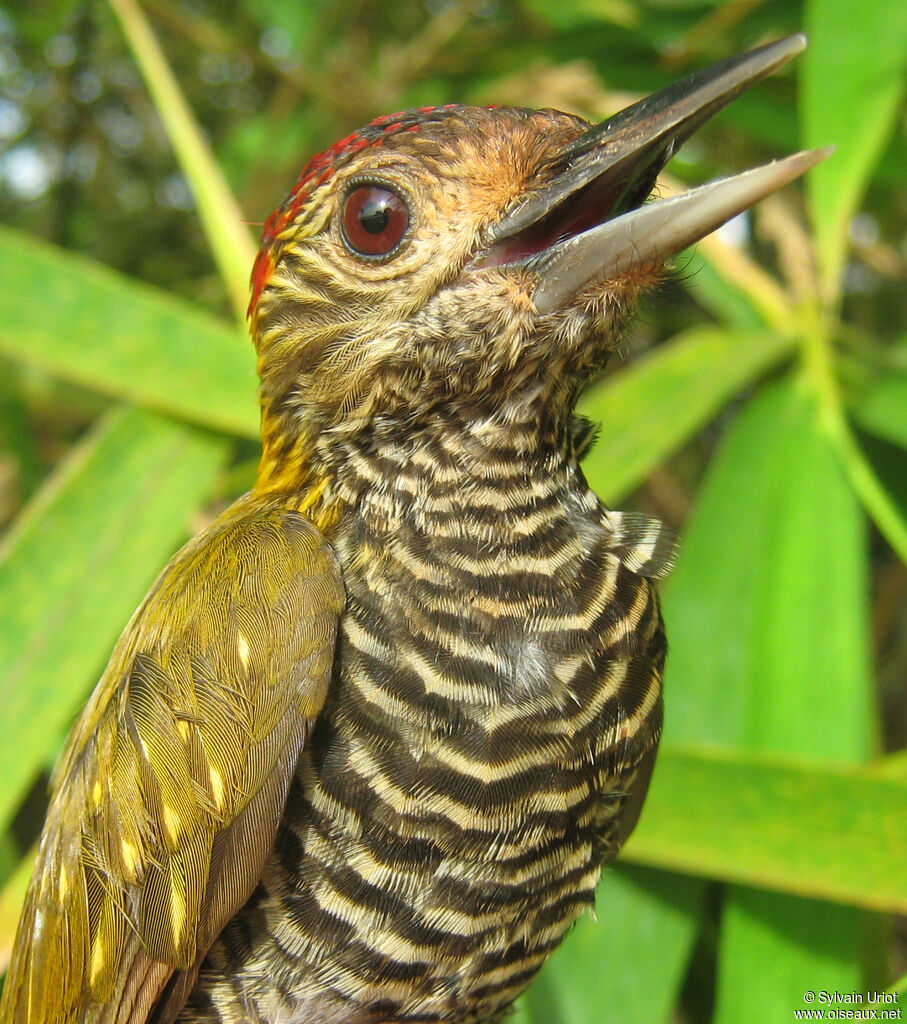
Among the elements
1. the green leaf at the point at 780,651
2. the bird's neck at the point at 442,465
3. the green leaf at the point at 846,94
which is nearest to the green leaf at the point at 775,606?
the green leaf at the point at 780,651

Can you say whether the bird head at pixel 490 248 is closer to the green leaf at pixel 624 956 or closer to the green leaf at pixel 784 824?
the green leaf at pixel 784 824

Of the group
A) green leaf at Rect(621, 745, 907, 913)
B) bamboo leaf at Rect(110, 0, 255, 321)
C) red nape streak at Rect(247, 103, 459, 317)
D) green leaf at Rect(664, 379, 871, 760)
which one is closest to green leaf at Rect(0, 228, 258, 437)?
bamboo leaf at Rect(110, 0, 255, 321)

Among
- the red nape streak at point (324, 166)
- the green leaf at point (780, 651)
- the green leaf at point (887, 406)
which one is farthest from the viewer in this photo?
the green leaf at point (887, 406)

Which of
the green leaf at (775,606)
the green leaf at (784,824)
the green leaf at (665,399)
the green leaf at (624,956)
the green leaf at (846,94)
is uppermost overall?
the green leaf at (846,94)

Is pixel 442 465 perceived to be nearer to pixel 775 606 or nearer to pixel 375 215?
pixel 375 215

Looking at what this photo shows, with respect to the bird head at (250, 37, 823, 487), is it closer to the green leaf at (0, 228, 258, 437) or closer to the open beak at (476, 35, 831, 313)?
the open beak at (476, 35, 831, 313)

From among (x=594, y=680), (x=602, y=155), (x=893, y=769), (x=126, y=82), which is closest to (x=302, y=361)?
Result: (x=602, y=155)

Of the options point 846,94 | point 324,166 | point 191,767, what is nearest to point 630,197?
point 324,166
